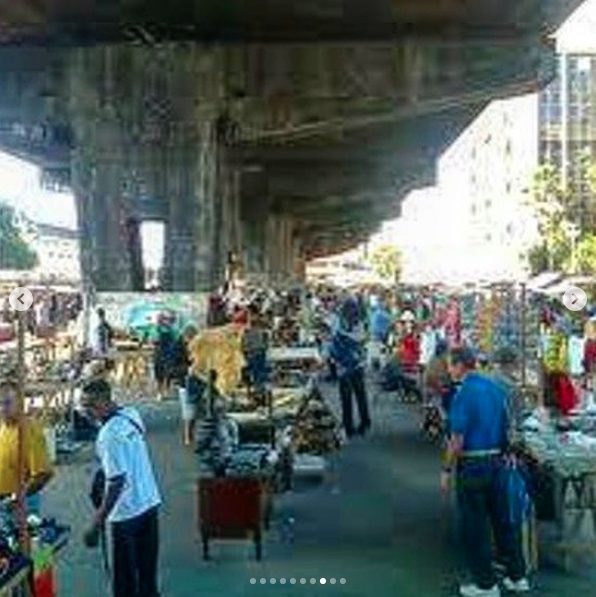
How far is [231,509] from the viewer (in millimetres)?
13617

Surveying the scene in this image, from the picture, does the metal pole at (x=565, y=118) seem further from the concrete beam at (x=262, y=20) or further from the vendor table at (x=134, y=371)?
the vendor table at (x=134, y=371)

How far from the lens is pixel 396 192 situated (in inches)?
3310

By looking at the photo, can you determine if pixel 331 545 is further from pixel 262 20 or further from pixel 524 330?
pixel 262 20

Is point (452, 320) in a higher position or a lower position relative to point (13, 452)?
higher

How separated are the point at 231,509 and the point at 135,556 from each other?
10.0 ft

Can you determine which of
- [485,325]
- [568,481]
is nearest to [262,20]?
[485,325]

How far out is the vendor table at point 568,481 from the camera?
1273 cm

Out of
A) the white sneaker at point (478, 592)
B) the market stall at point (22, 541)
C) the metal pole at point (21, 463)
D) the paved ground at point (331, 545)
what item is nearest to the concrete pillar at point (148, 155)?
the paved ground at point (331, 545)

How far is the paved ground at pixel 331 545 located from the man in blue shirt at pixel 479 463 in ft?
1.26

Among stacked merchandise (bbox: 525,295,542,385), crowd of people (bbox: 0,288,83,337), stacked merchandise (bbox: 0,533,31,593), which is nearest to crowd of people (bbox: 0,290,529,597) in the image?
stacked merchandise (bbox: 0,533,31,593)

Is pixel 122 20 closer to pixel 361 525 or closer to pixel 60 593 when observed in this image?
pixel 361 525

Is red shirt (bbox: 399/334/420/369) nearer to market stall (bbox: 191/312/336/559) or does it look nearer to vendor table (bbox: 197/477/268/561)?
market stall (bbox: 191/312/336/559)

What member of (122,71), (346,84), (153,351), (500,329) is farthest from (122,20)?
→ (500,329)

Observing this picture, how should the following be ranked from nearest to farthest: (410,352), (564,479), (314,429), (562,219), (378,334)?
(564,479)
(314,429)
(410,352)
(378,334)
(562,219)
